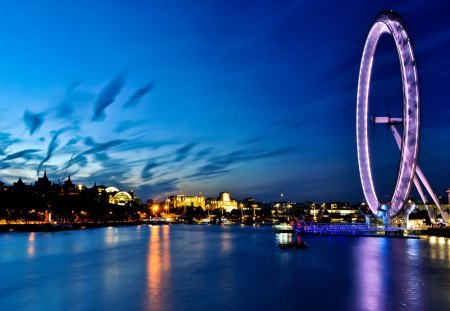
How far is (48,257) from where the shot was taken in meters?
57.3

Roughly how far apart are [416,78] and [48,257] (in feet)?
164

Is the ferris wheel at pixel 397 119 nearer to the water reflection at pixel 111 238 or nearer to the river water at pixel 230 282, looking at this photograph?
the river water at pixel 230 282

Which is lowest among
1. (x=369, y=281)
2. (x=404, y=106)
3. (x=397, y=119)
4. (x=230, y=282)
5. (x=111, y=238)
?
(x=111, y=238)

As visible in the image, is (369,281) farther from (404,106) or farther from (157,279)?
(404,106)

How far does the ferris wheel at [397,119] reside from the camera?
194 feet

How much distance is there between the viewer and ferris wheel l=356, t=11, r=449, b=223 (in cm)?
5906

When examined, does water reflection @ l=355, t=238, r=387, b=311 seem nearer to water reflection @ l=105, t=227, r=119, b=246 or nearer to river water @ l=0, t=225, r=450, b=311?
river water @ l=0, t=225, r=450, b=311

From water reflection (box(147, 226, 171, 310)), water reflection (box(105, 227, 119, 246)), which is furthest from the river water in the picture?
water reflection (box(105, 227, 119, 246))

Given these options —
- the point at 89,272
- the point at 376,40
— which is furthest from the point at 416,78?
the point at 89,272

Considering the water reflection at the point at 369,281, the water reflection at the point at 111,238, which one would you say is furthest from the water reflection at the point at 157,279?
the water reflection at the point at 111,238

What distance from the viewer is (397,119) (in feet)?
268

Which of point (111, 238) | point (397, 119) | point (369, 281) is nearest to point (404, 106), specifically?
point (397, 119)

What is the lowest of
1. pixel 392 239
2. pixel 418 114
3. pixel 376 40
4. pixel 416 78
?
pixel 392 239

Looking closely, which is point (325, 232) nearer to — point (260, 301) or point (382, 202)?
point (382, 202)
